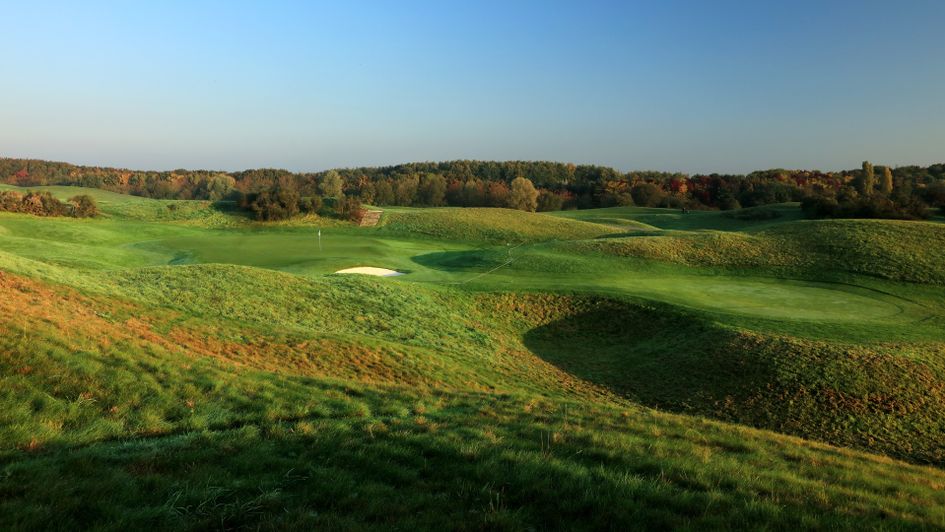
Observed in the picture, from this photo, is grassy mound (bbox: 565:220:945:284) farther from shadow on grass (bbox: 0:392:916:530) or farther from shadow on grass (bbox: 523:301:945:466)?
→ shadow on grass (bbox: 0:392:916:530)

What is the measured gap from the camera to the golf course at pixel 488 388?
6.23 m

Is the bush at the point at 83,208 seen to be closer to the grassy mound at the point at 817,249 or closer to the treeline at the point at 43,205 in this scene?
the treeline at the point at 43,205

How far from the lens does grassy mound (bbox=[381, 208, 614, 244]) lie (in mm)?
65562

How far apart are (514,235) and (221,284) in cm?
4429

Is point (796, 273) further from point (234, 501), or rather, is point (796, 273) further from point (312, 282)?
point (234, 501)

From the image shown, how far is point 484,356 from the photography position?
22031 mm

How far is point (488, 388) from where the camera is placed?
1753 centimetres

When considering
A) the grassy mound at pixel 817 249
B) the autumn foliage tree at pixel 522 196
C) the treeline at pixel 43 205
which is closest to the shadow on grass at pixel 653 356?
the grassy mound at pixel 817 249

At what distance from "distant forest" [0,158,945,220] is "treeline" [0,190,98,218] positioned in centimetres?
1800

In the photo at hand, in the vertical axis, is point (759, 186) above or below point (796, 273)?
above

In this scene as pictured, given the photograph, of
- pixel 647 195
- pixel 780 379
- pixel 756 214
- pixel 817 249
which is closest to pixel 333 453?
pixel 780 379

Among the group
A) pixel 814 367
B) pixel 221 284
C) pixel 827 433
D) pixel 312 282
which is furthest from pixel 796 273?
pixel 221 284

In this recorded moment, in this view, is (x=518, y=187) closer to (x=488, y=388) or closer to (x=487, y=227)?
(x=487, y=227)

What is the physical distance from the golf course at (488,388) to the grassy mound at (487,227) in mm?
22290
